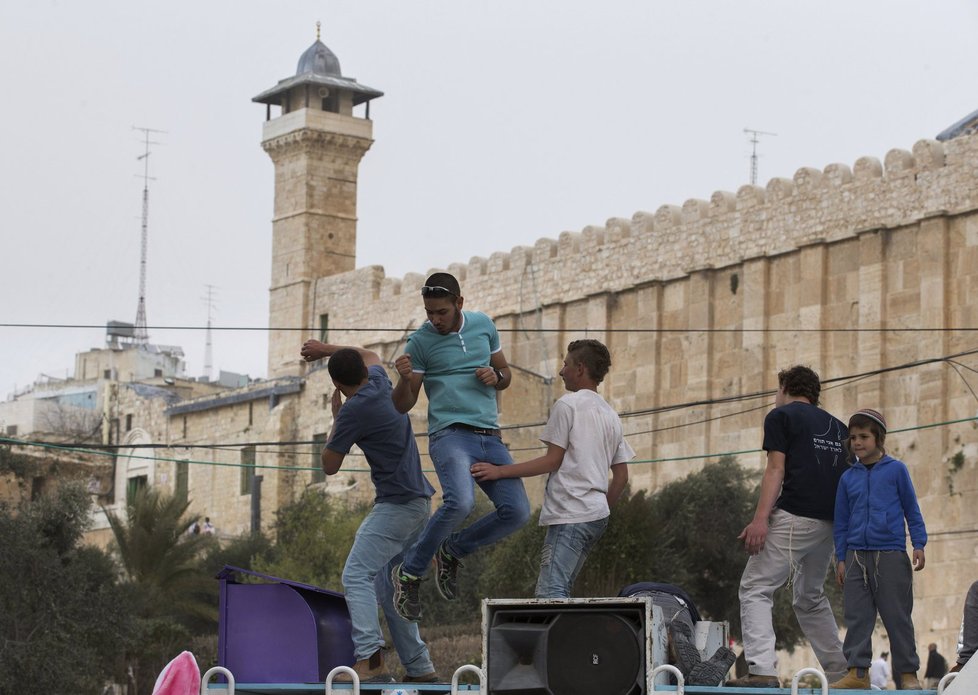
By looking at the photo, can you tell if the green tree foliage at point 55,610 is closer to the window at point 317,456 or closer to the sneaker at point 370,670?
the window at point 317,456

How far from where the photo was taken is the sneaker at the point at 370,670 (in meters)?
8.59

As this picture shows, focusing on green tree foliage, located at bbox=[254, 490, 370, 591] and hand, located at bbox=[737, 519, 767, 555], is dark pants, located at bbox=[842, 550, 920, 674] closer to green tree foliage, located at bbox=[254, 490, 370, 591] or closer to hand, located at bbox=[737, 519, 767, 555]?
hand, located at bbox=[737, 519, 767, 555]

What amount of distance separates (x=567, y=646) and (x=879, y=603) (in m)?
1.47

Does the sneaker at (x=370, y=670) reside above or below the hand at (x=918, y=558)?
below

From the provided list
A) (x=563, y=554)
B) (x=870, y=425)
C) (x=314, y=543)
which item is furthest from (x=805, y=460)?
(x=314, y=543)

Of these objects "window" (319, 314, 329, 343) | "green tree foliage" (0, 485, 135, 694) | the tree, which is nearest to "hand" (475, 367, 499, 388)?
"green tree foliage" (0, 485, 135, 694)

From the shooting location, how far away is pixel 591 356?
9109 millimetres

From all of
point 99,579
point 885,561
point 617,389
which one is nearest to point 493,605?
point 885,561

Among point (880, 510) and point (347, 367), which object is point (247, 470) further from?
point (880, 510)

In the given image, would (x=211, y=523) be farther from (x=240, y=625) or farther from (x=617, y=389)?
(x=240, y=625)

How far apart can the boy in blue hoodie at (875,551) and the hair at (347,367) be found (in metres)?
2.10

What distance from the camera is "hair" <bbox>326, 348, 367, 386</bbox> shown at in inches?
356

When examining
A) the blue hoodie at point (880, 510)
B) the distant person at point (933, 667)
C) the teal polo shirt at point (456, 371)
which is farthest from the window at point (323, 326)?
the blue hoodie at point (880, 510)

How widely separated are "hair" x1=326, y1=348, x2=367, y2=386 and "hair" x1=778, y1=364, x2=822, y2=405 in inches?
72.4
